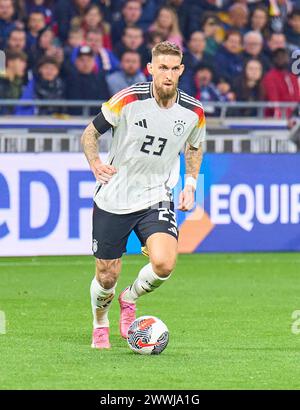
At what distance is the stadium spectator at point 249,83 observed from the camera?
817 inches

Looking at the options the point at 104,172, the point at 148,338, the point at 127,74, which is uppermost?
the point at 127,74

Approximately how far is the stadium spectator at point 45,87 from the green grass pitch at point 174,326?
282 cm

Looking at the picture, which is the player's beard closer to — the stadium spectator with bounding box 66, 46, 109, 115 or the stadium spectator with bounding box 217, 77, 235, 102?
the stadium spectator with bounding box 66, 46, 109, 115

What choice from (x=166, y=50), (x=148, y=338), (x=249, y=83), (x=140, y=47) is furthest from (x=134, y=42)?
(x=148, y=338)

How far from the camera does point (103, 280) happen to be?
Answer: 984 cm

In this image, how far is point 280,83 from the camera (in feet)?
68.9

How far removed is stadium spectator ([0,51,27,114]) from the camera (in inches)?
725

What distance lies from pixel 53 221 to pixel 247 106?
15.6 feet

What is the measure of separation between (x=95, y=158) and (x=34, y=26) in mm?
10219

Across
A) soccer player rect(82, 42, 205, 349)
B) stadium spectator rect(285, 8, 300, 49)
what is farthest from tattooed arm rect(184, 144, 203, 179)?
stadium spectator rect(285, 8, 300, 49)

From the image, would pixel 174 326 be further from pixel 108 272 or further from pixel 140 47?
pixel 140 47

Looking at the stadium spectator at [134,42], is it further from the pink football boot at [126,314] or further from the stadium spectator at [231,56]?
the pink football boot at [126,314]

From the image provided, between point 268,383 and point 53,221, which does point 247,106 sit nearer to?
point 53,221

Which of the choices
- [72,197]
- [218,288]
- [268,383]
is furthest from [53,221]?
[268,383]
